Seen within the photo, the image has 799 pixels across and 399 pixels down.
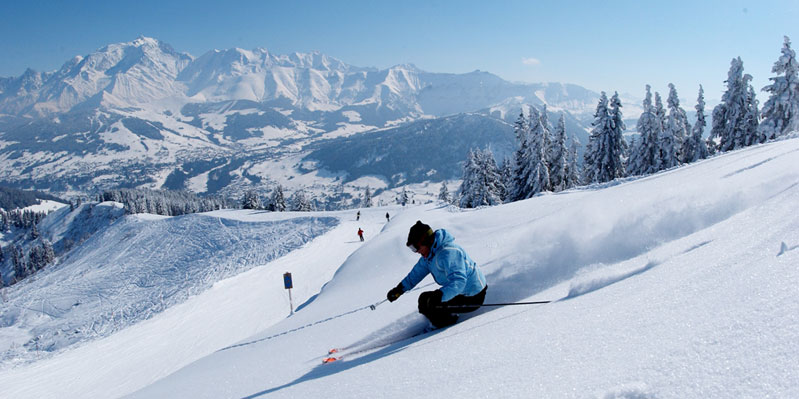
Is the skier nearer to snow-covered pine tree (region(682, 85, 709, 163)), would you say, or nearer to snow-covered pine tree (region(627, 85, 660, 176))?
snow-covered pine tree (region(627, 85, 660, 176))

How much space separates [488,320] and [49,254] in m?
138

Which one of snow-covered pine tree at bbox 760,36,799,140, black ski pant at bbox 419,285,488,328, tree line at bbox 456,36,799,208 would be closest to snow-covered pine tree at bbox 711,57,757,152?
tree line at bbox 456,36,799,208

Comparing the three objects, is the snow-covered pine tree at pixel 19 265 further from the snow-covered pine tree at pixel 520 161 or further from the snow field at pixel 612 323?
the snow field at pixel 612 323

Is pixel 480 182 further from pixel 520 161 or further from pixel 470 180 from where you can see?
pixel 520 161

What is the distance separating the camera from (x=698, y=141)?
3503cm

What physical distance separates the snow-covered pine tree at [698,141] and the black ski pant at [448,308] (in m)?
39.9

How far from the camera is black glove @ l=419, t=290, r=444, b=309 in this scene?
174 inches

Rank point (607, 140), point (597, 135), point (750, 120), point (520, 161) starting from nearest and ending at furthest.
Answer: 1. point (750, 120)
2. point (607, 140)
3. point (597, 135)
4. point (520, 161)

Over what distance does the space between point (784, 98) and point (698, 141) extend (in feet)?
28.8

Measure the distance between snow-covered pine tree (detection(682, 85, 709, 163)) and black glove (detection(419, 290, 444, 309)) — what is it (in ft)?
133

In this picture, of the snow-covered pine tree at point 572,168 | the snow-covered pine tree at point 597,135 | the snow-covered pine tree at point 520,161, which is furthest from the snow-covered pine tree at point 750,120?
the snow-covered pine tree at point 520,161

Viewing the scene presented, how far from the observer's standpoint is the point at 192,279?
29.0 metres

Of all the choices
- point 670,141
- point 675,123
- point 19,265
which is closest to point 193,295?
point 670,141

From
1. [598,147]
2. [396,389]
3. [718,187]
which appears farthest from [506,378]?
[598,147]
